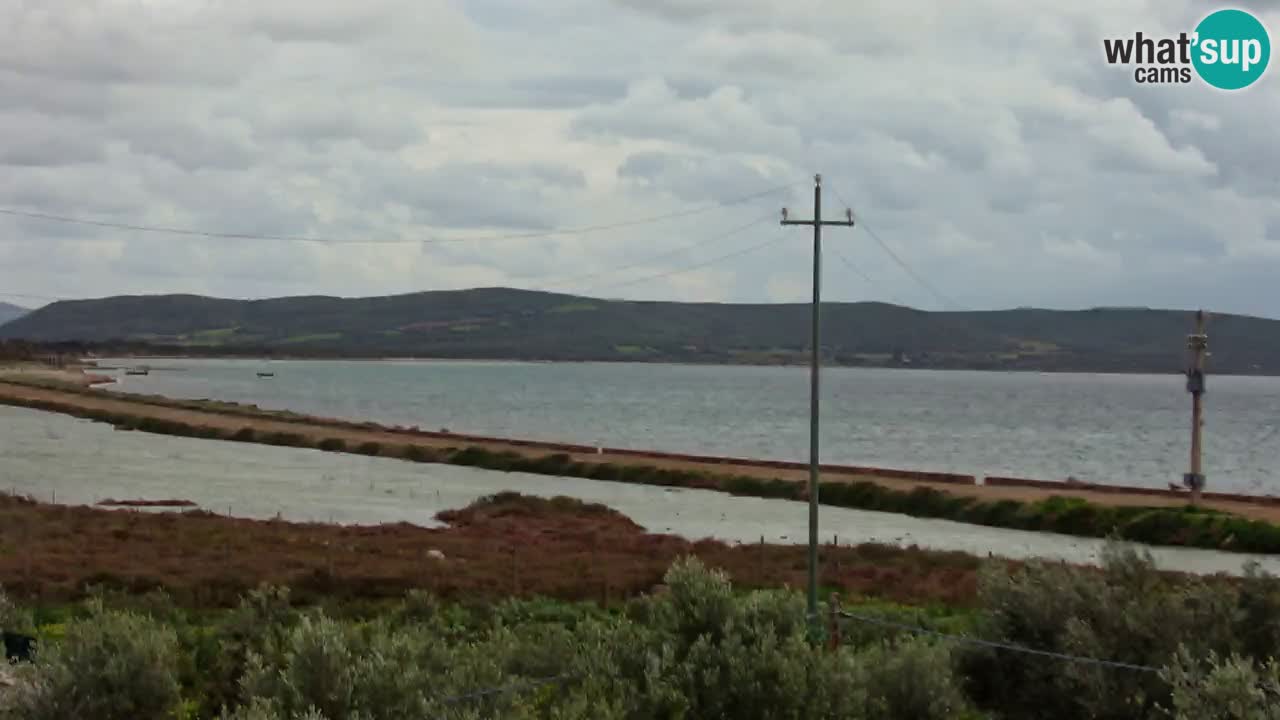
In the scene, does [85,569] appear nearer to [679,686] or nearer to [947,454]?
[679,686]

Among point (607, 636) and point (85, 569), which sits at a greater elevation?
point (607, 636)

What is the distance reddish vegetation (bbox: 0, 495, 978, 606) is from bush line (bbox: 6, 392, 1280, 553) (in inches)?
589

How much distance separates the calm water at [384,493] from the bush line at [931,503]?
1.72 metres

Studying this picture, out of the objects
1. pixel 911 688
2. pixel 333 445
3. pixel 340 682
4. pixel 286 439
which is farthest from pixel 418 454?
pixel 340 682

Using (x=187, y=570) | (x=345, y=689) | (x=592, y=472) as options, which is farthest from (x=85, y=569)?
(x=592, y=472)

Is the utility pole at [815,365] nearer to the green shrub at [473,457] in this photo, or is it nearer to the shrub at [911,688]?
the shrub at [911,688]

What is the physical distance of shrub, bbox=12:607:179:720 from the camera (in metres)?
14.3

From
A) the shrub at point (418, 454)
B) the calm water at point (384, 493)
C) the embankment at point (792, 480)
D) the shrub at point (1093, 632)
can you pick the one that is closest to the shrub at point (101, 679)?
the shrub at point (1093, 632)

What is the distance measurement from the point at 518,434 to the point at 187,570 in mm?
94262

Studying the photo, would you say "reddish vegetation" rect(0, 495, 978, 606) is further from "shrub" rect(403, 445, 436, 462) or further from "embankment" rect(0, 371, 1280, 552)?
"shrub" rect(403, 445, 436, 462)

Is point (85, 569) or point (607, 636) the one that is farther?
point (85, 569)

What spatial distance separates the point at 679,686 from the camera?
15.7 m

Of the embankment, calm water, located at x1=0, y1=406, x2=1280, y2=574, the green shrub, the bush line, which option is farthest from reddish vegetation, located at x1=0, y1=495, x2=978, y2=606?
the green shrub

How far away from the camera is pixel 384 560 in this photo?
4141 cm
